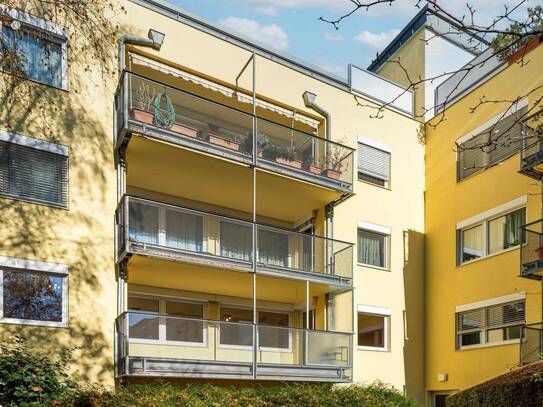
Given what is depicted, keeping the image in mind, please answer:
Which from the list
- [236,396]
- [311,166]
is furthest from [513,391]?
[311,166]

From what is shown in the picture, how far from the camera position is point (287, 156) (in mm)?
15164

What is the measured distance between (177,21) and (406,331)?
11354 mm

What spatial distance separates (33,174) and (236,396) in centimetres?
652

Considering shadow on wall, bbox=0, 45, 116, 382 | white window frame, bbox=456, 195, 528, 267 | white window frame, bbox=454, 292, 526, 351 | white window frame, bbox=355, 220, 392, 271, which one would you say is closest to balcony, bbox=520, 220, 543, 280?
white window frame, bbox=456, 195, 528, 267

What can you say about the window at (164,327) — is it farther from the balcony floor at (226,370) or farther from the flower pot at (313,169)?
the flower pot at (313,169)

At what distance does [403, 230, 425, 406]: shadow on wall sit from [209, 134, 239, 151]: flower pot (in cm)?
706

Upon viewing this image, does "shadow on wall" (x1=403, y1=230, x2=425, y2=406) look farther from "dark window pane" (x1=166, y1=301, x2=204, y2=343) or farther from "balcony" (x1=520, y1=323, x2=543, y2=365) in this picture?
"dark window pane" (x1=166, y1=301, x2=204, y2=343)

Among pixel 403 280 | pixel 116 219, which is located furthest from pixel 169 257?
pixel 403 280

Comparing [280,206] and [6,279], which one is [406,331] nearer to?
[280,206]

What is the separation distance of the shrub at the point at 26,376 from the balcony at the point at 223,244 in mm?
2722

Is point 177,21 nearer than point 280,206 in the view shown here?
Yes

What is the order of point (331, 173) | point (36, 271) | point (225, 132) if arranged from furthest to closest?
point (331, 173) < point (225, 132) < point (36, 271)

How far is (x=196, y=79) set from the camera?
48.9 ft

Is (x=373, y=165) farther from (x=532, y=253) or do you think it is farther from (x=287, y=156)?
(x=532, y=253)
